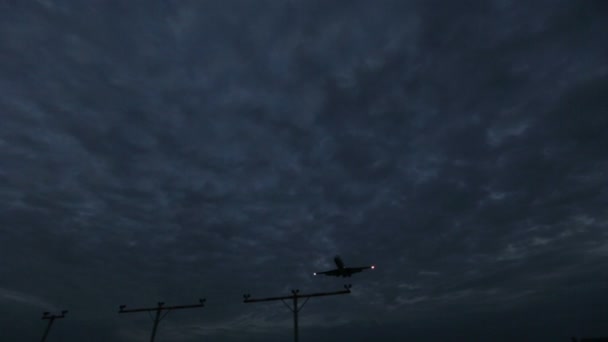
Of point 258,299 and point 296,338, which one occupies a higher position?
point 258,299

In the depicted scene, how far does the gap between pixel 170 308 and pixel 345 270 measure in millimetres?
21111

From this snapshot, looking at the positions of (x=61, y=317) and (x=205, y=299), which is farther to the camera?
(x=61, y=317)

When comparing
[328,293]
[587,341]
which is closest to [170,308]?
[328,293]

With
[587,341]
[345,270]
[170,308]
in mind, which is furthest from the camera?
[345,270]

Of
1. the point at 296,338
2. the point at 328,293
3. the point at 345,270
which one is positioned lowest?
the point at 296,338

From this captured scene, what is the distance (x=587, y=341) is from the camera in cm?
3064

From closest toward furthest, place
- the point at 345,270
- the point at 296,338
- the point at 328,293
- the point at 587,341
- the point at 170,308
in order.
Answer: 1. the point at 296,338
2. the point at 328,293
3. the point at 587,341
4. the point at 170,308
5. the point at 345,270

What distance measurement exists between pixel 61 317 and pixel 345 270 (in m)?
38.8

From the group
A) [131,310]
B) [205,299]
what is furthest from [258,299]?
[131,310]

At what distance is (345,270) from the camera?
127ft

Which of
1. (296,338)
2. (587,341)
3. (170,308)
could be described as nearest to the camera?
(296,338)

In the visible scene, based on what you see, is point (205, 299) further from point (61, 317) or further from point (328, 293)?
point (61, 317)

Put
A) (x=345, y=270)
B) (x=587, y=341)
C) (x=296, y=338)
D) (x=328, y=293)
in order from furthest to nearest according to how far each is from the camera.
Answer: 1. (x=345, y=270)
2. (x=587, y=341)
3. (x=328, y=293)
4. (x=296, y=338)

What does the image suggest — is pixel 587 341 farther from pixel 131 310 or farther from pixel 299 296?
pixel 131 310
